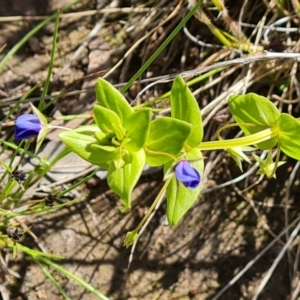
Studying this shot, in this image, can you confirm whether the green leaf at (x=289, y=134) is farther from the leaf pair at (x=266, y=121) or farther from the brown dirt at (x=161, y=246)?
the brown dirt at (x=161, y=246)

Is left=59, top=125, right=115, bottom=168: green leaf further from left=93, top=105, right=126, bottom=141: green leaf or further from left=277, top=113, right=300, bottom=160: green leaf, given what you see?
left=277, top=113, right=300, bottom=160: green leaf

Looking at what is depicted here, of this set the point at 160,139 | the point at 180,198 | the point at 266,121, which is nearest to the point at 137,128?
the point at 160,139

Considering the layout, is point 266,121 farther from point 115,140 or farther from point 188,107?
point 115,140

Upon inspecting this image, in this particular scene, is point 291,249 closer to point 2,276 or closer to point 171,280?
point 171,280

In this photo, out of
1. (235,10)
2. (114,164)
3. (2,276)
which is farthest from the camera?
(235,10)

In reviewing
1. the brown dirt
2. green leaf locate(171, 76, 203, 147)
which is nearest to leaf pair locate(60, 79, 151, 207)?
green leaf locate(171, 76, 203, 147)

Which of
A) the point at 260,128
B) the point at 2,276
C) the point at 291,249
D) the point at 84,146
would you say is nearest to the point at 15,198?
the point at 2,276

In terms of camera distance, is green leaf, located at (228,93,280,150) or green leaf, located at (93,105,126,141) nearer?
green leaf, located at (93,105,126,141)
